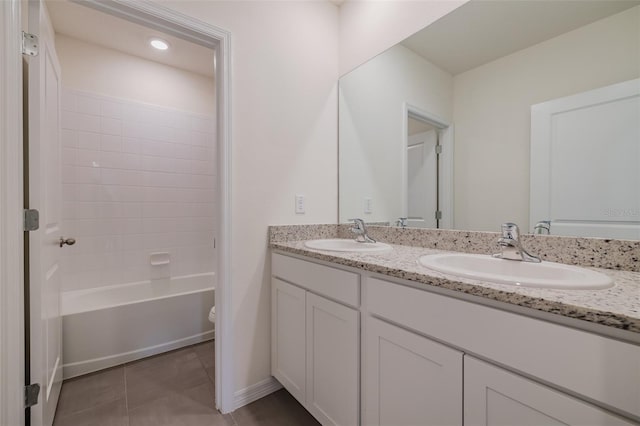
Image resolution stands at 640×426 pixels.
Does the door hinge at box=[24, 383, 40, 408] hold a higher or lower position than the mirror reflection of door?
lower

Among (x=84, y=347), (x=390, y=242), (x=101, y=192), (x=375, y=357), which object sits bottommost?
(x=84, y=347)

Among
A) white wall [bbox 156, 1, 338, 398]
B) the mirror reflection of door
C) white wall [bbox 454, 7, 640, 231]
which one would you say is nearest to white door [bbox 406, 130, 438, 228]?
the mirror reflection of door

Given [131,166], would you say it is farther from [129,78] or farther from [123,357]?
[123,357]

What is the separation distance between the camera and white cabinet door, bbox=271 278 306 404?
55.4 inches

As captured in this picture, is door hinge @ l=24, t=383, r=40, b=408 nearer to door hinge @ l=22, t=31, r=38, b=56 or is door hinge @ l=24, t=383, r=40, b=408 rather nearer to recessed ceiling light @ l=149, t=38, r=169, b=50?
door hinge @ l=22, t=31, r=38, b=56

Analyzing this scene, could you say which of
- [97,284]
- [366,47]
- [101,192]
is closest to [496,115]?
[366,47]

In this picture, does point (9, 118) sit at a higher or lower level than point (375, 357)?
higher

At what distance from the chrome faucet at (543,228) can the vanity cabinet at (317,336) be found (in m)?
0.74

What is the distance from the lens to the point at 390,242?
1.67m

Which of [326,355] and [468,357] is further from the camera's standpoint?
[326,355]

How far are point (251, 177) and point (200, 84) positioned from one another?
75.2 inches

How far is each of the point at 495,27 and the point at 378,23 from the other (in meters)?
0.70

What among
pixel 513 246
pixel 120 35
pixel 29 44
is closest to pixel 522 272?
pixel 513 246

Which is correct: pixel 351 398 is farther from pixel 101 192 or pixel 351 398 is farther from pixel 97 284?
pixel 101 192
